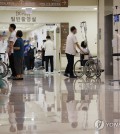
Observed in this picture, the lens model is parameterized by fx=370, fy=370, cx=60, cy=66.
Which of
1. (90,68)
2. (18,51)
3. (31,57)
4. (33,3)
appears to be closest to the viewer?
(18,51)

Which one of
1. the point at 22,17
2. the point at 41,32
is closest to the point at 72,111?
the point at 22,17

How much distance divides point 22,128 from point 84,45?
9.27 m

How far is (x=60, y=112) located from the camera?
18.0ft

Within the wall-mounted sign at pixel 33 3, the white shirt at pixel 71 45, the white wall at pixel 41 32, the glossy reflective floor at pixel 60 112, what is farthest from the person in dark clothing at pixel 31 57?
the glossy reflective floor at pixel 60 112

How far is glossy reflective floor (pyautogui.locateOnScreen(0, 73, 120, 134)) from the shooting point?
4.32 m

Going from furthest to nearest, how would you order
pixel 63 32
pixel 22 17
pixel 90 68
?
pixel 63 32, pixel 22 17, pixel 90 68

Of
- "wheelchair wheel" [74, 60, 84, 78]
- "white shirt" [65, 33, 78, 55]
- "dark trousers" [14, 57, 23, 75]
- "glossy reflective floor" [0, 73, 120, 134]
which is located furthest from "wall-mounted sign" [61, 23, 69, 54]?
"glossy reflective floor" [0, 73, 120, 134]

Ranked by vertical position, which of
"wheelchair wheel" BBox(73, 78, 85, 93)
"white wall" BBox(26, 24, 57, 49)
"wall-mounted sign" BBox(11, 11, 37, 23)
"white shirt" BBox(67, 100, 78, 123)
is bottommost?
"wheelchair wheel" BBox(73, 78, 85, 93)

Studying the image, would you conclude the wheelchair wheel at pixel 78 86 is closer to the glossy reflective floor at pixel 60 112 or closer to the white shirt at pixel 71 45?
the glossy reflective floor at pixel 60 112

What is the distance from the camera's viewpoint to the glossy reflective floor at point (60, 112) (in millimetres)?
4324

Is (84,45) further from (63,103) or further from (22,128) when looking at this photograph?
(22,128)

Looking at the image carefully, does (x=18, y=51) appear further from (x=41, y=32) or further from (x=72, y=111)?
(x=41, y=32)

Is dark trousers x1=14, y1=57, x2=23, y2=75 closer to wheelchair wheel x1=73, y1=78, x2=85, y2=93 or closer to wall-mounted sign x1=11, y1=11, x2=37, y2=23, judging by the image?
wheelchair wheel x1=73, y1=78, x2=85, y2=93

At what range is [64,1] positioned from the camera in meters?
14.7
